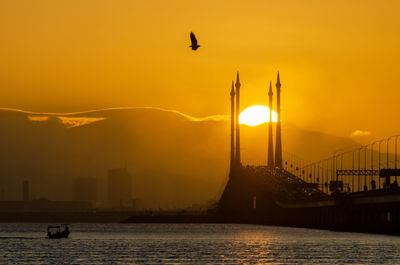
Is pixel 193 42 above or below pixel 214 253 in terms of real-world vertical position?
above

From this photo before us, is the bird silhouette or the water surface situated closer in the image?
the bird silhouette

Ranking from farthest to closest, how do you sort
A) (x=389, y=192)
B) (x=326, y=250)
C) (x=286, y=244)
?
(x=389, y=192)
(x=286, y=244)
(x=326, y=250)

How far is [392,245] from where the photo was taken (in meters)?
158

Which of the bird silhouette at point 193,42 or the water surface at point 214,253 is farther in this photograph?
the water surface at point 214,253

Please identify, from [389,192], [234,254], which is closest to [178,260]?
[234,254]

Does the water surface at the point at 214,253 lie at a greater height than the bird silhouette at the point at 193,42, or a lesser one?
lesser

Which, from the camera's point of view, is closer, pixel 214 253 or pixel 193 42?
pixel 193 42

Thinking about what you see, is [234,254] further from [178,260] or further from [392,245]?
[392,245]

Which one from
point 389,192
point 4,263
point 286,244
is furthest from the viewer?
point 389,192

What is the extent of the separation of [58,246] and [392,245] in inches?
1884

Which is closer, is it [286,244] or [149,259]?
[149,259]

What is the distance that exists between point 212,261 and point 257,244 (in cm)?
4522

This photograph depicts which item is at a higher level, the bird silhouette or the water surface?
the bird silhouette

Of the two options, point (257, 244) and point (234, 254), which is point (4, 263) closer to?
point (234, 254)
